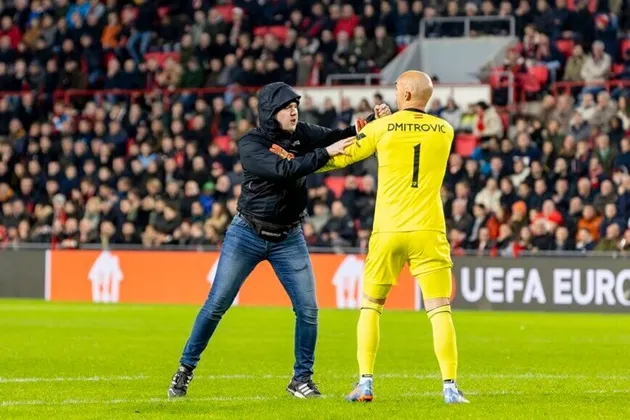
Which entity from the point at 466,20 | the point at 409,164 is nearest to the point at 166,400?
the point at 409,164

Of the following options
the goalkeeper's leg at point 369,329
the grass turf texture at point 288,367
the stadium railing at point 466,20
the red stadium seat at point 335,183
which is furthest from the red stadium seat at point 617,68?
the goalkeeper's leg at point 369,329

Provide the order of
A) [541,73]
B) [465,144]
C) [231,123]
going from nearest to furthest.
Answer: [465,144]
[541,73]
[231,123]

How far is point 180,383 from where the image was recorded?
34.3 feet

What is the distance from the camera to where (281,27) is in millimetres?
32812

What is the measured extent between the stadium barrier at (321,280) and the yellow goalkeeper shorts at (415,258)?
14.1 meters

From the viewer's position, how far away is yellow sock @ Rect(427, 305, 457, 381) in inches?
380

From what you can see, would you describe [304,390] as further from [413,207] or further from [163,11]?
[163,11]

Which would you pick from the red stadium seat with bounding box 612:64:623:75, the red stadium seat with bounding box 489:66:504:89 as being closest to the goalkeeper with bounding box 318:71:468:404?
the red stadium seat with bounding box 612:64:623:75

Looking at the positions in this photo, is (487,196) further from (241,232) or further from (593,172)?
(241,232)

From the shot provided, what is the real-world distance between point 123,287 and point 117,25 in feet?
30.8

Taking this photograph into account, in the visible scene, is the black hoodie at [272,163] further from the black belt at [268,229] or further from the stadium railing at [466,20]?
the stadium railing at [466,20]

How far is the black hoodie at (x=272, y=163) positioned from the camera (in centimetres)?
1025

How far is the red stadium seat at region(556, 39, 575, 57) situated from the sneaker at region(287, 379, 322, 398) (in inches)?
763

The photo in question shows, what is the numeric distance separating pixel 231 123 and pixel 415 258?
2073 cm
